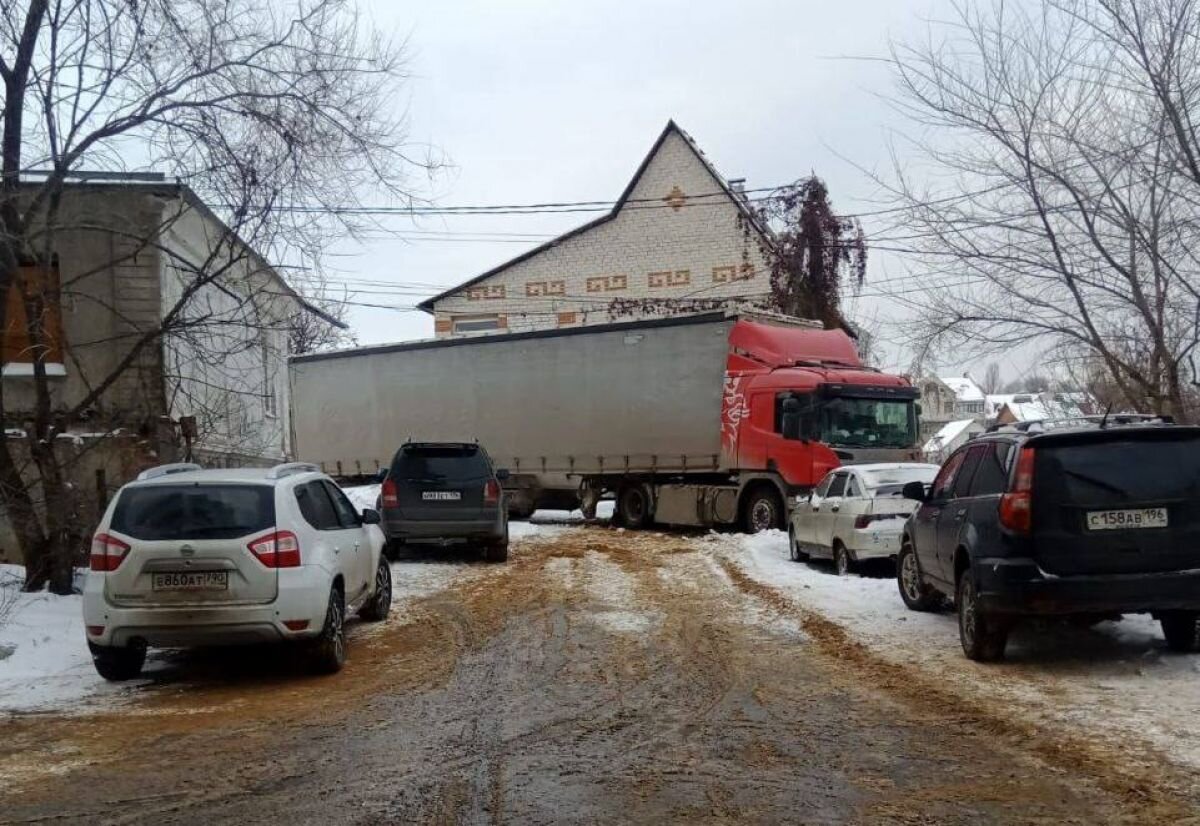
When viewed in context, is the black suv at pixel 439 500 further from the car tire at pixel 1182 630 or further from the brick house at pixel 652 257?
the brick house at pixel 652 257

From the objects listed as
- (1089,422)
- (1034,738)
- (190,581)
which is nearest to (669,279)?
(1089,422)

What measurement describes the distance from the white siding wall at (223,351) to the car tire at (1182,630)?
872cm

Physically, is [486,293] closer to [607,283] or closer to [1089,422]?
[607,283]

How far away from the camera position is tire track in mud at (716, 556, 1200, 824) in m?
4.98

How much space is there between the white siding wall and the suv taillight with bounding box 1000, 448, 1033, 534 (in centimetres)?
747

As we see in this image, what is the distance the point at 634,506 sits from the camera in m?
24.4

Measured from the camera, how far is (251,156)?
11266 mm

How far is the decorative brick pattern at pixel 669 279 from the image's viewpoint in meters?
37.6

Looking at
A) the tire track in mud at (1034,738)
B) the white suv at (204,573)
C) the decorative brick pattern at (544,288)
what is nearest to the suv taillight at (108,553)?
the white suv at (204,573)

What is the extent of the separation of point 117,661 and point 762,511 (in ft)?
47.2

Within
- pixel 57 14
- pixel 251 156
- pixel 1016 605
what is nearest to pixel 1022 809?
pixel 1016 605

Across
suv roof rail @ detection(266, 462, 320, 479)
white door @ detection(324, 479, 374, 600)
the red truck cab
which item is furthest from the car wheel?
the red truck cab

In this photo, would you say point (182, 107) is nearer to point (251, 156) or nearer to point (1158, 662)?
point (251, 156)

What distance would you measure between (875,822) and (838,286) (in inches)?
1287
